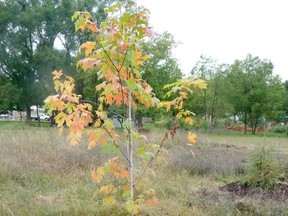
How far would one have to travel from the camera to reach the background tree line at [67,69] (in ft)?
87.1

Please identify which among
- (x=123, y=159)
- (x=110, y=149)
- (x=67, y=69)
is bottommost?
(x=123, y=159)

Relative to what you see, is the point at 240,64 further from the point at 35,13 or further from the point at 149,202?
the point at 149,202

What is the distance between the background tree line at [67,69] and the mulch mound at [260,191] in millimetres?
19319

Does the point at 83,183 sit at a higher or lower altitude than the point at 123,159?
lower

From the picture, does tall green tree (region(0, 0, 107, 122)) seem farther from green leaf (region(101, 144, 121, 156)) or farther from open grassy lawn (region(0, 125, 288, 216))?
green leaf (region(101, 144, 121, 156))

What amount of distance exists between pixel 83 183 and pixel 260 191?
3056 mm

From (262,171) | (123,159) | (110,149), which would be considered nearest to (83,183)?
(123,159)

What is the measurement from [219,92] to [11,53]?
19.7 metres

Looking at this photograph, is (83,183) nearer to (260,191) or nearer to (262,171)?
(260,191)

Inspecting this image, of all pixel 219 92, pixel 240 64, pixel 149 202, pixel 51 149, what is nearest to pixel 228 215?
pixel 149 202

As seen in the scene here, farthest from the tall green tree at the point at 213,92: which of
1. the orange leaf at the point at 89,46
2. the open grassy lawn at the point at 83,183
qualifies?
the orange leaf at the point at 89,46

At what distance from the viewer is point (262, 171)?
5.50 m

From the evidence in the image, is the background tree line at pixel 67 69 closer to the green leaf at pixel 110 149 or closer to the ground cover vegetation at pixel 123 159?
the ground cover vegetation at pixel 123 159

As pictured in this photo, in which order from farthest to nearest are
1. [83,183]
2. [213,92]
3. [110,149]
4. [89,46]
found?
[213,92]
[83,183]
[110,149]
[89,46]
